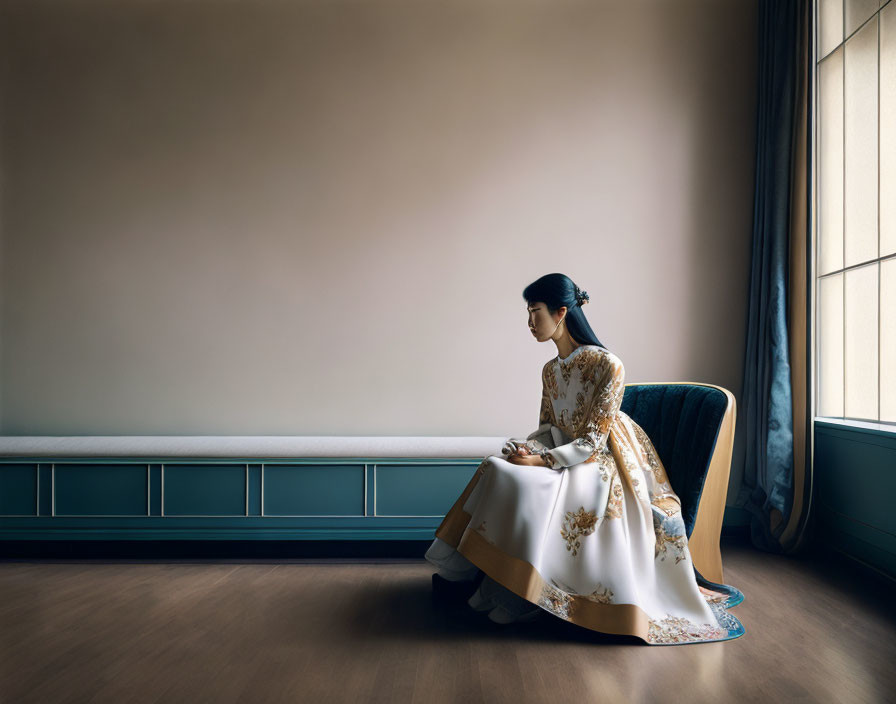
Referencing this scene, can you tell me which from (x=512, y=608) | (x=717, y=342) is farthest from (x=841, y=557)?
(x=512, y=608)

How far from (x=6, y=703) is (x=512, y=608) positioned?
1.42 m

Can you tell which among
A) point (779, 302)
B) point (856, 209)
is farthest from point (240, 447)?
point (856, 209)

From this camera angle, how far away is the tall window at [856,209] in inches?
103

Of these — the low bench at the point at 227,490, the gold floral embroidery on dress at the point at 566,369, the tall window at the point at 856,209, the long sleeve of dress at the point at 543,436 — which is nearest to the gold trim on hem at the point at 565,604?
the long sleeve of dress at the point at 543,436

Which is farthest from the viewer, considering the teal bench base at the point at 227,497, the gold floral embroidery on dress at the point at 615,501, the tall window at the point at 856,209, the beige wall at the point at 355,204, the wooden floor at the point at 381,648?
the beige wall at the point at 355,204

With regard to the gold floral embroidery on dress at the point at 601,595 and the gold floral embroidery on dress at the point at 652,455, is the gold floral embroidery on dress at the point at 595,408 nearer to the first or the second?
the gold floral embroidery on dress at the point at 652,455

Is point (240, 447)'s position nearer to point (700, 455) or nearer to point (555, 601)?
point (555, 601)

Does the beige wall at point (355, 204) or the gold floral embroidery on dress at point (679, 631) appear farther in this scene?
the beige wall at point (355, 204)

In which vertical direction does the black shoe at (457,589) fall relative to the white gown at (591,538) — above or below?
below

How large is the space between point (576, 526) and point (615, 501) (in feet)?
0.53

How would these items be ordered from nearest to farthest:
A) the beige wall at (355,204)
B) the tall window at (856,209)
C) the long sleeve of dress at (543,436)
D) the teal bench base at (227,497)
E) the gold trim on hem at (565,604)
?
the gold trim on hem at (565,604)
the long sleeve of dress at (543,436)
the tall window at (856,209)
the teal bench base at (227,497)
the beige wall at (355,204)

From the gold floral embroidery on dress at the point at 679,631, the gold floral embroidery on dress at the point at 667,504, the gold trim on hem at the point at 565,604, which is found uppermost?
the gold floral embroidery on dress at the point at 667,504

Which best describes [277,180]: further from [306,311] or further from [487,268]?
[487,268]

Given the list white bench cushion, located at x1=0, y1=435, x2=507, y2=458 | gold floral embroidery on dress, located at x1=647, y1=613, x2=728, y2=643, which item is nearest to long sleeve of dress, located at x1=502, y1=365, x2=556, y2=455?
white bench cushion, located at x1=0, y1=435, x2=507, y2=458
